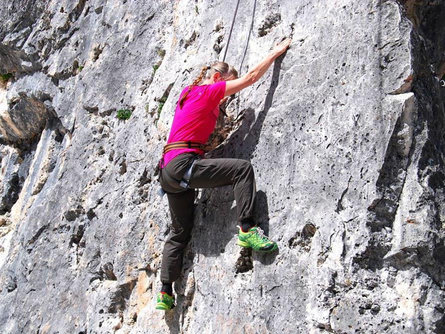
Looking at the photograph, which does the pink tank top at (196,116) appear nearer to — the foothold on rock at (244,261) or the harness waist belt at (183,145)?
the harness waist belt at (183,145)

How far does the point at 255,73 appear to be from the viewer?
21.2 ft

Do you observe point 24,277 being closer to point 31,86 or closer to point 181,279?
point 181,279

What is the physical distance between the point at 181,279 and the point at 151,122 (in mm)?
2738

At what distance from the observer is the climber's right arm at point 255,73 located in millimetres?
6398

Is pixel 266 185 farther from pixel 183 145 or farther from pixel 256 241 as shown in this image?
pixel 183 145

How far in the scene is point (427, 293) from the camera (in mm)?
4867

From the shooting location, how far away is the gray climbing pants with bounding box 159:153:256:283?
239 inches

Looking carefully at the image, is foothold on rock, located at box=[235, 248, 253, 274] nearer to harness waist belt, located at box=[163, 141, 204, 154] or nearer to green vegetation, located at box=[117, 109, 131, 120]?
harness waist belt, located at box=[163, 141, 204, 154]

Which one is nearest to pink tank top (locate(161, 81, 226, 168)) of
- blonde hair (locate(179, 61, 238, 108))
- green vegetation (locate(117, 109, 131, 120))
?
blonde hair (locate(179, 61, 238, 108))

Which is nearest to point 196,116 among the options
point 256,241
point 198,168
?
point 198,168

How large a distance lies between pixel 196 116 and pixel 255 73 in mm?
836

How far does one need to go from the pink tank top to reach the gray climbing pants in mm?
202

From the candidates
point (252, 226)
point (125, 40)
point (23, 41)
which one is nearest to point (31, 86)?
point (23, 41)

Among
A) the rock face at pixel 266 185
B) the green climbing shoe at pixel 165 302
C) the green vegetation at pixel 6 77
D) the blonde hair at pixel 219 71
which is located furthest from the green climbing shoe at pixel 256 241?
the green vegetation at pixel 6 77
